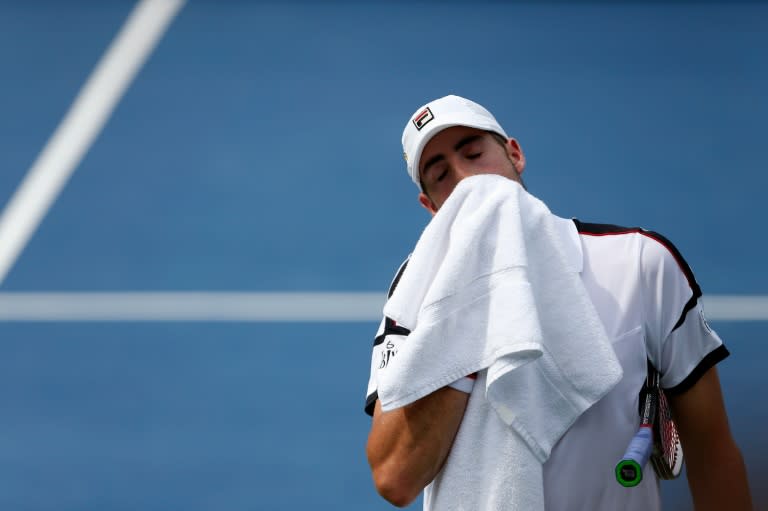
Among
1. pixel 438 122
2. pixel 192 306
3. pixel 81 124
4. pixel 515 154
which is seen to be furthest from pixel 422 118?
pixel 81 124

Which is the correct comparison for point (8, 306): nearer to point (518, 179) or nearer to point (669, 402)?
point (518, 179)

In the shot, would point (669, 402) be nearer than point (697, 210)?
Yes

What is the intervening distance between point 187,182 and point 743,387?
8.29 ft

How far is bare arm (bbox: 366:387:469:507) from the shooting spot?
159 cm

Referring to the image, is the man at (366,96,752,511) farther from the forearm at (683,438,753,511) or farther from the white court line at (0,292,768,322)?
the white court line at (0,292,768,322)

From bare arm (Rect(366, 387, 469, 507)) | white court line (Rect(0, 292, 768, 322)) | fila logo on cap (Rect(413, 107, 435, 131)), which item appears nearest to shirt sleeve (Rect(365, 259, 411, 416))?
bare arm (Rect(366, 387, 469, 507))

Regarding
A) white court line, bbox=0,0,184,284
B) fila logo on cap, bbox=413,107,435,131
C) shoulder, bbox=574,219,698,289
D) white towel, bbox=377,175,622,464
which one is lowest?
white towel, bbox=377,175,622,464

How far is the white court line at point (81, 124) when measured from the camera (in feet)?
14.5

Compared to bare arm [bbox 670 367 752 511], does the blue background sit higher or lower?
higher

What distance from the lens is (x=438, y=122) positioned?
2.06 m

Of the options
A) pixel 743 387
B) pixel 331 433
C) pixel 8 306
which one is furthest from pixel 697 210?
pixel 8 306

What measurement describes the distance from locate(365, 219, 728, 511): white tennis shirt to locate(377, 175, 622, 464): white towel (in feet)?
0.20

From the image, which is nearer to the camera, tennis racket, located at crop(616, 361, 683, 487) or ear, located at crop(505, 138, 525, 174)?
tennis racket, located at crop(616, 361, 683, 487)

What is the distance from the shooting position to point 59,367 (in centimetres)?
388
